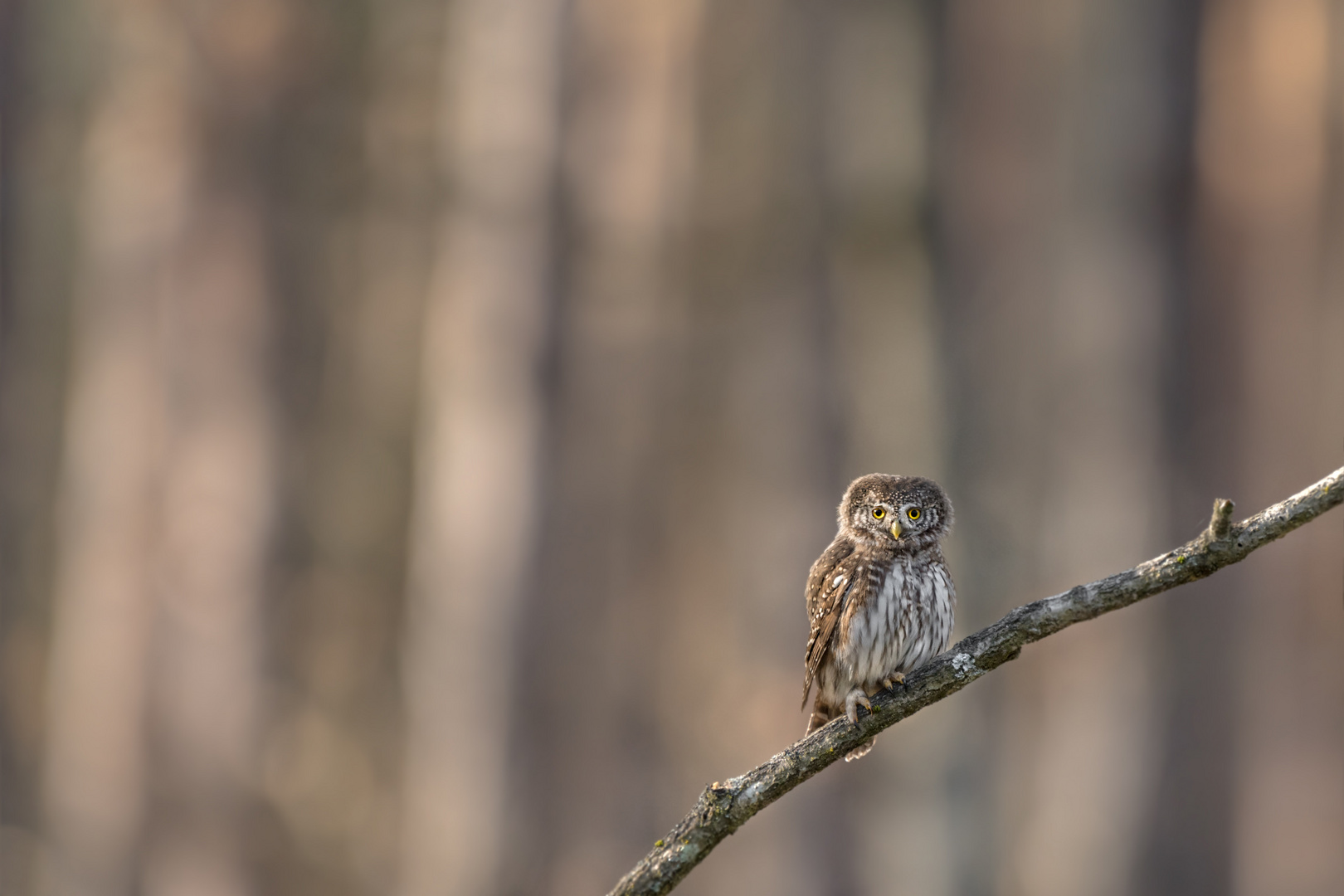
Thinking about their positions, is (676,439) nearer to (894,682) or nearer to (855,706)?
(894,682)

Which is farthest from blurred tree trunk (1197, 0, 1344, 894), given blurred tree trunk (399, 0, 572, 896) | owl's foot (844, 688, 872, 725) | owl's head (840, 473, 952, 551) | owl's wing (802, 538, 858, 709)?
owl's foot (844, 688, 872, 725)

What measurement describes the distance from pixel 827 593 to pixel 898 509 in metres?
0.48

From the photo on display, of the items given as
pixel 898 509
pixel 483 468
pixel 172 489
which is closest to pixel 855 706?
pixel 898 509

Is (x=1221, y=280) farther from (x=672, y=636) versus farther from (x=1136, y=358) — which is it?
(x=672, y=636)

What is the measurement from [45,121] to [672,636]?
759 centimetres

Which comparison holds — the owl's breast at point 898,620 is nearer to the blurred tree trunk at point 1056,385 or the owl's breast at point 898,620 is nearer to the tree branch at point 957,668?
the tree branch at point 957,668

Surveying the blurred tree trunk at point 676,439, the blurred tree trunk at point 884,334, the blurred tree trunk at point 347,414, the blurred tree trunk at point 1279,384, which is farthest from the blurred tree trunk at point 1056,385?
the blurred tree trunk at point 347,414

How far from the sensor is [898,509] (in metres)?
2.31

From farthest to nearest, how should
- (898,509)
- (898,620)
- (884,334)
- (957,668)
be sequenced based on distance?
1. (884,334)
2. (898,620)
3. (898,509)
4. (957,668)

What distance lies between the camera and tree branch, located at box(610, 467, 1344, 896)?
1353mm

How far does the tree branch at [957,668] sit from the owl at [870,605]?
2.54ft

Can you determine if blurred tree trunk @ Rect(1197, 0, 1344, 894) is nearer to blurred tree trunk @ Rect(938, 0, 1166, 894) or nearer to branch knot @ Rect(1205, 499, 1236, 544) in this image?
blurred tree trunk @ Rect(938, 0, 1166, 894)

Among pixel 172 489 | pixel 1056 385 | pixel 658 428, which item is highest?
pixel 1056 385

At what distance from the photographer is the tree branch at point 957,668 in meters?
1.35
